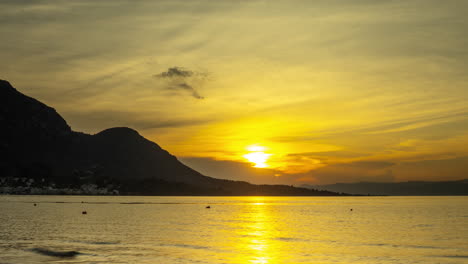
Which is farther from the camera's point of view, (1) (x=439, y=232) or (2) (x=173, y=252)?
(1) (x=439, y=232)

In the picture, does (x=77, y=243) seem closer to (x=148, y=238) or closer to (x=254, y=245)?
(x=148, y=238)

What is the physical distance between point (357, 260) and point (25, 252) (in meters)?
44.3

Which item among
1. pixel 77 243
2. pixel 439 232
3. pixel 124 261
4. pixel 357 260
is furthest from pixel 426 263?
pixel 77 243

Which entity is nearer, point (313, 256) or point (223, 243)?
point (313, 256)

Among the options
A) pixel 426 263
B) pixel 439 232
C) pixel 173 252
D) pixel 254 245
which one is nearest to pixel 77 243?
pixel 173 252

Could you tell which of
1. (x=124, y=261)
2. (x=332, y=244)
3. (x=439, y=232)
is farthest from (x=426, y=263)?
(x=439, y=232)

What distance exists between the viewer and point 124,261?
193ft

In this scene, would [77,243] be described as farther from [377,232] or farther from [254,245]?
[377,232]

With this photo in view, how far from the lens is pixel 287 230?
107250 millimetres

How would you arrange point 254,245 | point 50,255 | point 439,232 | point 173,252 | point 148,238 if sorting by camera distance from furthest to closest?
point 439,232 → point 148,238 → point 254,245 → point 173,252 → point 50,255

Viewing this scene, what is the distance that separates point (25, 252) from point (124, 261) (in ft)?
54.5

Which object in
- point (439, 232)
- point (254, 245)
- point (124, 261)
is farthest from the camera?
A: point (439, 232)

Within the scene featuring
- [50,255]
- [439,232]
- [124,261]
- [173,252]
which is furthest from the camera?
[439,232]

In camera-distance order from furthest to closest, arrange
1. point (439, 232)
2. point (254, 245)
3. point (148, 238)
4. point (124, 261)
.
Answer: point (439, 232), point (148, 238), point (254, 245), point (124, 261)
